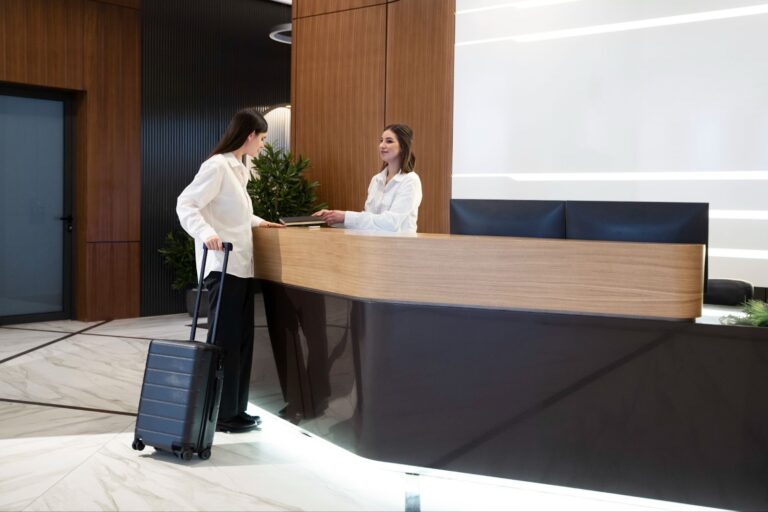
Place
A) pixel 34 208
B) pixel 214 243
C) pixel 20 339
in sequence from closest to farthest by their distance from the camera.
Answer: pixel 214 243 < pixel 20 339 < pixel 34 208

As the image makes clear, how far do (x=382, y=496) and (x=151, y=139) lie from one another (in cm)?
584

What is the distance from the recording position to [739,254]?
5.08m

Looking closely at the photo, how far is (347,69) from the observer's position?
6520 millimetres

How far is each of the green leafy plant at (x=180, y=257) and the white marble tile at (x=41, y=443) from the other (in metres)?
3.46

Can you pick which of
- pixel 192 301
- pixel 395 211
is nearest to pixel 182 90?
pixel 192 301

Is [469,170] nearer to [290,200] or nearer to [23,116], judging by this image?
[290,200]

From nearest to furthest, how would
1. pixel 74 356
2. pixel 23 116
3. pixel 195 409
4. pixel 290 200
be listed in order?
pixel 195 409 < pixel 74 356 < pixel 290 200 < pixel 23 116

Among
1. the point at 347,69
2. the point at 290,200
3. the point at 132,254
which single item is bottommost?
the point at 132,254

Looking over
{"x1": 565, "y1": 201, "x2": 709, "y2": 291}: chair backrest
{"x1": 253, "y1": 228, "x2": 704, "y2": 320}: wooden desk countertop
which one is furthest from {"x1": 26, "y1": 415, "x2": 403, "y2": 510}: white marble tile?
{"x1": 565, "y1": 201, "x2": 709, "y2": 291}: chair backrest

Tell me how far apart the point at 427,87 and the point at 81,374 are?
134 inches

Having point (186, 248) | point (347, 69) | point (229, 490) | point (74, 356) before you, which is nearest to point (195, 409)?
point (229, 490)

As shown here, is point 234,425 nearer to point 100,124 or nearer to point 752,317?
point 752,317

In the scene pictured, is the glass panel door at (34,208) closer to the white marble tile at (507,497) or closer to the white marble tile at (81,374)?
the white marble tile at (81,374)

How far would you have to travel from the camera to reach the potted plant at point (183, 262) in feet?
25.5
